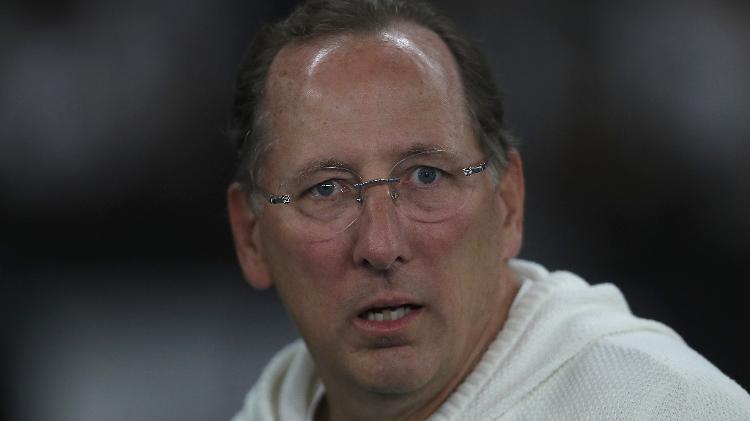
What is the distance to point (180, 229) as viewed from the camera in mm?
3898

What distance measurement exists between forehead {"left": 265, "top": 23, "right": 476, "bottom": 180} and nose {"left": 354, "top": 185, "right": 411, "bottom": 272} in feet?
0.26

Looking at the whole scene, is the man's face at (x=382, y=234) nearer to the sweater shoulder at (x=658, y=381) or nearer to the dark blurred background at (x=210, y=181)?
the sweater shoulder at (x=658, y=381)

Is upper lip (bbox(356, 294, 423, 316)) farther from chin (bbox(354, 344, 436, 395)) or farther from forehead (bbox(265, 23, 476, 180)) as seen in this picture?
forehead (bbox(265, 23, 476, 180))

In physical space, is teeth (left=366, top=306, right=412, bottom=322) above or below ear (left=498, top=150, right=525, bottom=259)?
below

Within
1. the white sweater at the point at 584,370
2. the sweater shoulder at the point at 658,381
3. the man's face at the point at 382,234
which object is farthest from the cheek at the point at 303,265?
the sweater shoulder at the point at 658,381

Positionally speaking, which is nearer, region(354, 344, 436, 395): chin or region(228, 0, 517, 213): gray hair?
region(354, 344, 436, 395): chin

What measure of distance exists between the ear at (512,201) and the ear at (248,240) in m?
0.49

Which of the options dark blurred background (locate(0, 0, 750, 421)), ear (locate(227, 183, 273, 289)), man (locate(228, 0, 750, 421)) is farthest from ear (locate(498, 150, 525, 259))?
dark blurred background (locate(0, 0, 750, 421))

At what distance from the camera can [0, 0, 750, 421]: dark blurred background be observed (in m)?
3.70

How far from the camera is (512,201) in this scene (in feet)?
7.59

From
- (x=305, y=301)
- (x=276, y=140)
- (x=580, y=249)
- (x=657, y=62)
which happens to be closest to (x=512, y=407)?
(x=305, y=301)

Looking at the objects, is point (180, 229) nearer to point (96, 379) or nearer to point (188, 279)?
point (188, 279)

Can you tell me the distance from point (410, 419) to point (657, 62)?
6.49 ft

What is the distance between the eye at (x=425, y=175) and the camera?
2084mm
